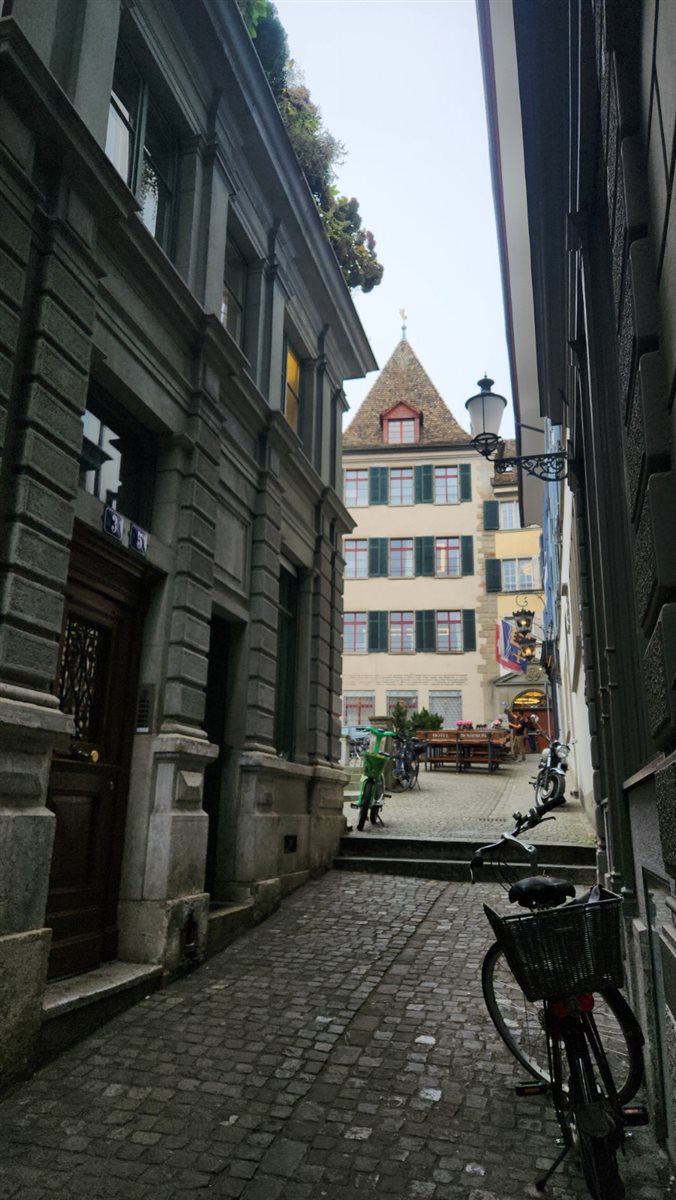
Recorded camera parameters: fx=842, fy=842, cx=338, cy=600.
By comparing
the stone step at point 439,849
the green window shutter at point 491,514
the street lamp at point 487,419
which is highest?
the green window shutter at point 491,514

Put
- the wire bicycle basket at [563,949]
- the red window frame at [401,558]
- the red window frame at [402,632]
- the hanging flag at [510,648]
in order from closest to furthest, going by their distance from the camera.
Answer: the wire bicycle basket at [563,949] < the hanging flag at [510,648] < the red window frame at [402,632] < the red window frame at [401,558]

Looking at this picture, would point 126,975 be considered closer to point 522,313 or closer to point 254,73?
point 254,73

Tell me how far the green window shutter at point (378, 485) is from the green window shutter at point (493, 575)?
5.36m

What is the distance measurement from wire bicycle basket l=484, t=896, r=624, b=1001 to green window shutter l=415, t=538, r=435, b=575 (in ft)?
106

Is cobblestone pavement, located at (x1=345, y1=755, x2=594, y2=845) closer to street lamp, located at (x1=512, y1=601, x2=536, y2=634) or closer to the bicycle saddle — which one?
the bicycle saddle

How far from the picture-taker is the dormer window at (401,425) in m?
38.5

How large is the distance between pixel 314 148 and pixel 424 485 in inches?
1009

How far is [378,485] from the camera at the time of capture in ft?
121

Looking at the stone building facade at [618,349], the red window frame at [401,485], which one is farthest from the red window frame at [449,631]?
the stone building facade at [618,349]

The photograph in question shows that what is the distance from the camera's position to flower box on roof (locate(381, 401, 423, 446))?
126 ft

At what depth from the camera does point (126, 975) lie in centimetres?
568

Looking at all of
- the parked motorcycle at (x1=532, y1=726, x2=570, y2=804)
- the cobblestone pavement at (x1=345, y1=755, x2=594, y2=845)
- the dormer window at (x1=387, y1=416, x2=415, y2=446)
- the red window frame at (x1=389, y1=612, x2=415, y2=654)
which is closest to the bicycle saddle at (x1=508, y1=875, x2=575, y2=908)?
the cobblestone pavement at (x1=345, y1=755, x2=594, y2=845)

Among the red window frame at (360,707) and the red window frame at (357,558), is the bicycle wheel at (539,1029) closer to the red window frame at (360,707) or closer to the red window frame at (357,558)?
the red window frame at (360,707)

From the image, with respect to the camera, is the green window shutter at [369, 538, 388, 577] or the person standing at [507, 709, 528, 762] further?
the green window shutter at [369, 538, 388, 577]
